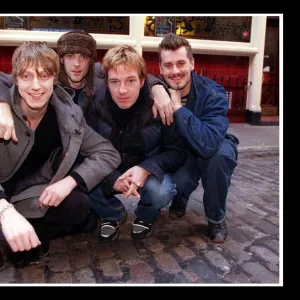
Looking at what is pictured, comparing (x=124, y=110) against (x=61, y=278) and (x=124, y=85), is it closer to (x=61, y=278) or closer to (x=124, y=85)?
(x=124, y=85)

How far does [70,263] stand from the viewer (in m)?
2.44

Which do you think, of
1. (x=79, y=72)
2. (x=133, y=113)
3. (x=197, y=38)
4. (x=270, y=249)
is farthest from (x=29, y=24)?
(x=270, y=249)

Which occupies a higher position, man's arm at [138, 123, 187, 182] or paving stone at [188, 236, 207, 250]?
man's arm at [138, 123, 187, 182]

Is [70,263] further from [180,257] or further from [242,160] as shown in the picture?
[242,160]

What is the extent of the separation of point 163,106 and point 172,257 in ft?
3.57

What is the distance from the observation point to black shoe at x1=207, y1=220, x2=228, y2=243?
2.79 m

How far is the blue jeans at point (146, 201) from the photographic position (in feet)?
8.77

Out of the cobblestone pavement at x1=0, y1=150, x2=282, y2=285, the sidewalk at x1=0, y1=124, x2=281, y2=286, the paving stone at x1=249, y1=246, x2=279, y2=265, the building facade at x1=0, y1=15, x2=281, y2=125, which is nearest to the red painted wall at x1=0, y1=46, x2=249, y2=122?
the building facade at x1=0, y1=15, x2=281, y2=125

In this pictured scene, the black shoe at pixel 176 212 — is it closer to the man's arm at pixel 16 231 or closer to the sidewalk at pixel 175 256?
the sidewalk at pixel 175 256

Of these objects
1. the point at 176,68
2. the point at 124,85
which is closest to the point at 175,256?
the point at 124,85

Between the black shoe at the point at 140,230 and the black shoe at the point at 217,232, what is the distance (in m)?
0.49

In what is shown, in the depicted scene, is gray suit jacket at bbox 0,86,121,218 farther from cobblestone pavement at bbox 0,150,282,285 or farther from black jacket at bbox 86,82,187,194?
cobblestone pavement at bbox 0,150,282,285

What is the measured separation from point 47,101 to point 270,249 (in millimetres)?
1926

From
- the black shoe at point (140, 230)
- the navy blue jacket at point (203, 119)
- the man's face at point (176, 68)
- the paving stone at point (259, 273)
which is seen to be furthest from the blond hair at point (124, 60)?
the paving stone at point (259, 273)
